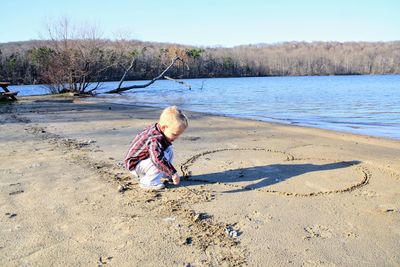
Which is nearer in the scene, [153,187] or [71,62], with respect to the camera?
[153,187]

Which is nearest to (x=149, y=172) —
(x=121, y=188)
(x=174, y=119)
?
(x=121, y=188)

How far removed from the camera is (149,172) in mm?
4520

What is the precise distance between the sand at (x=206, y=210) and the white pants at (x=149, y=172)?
16 cm

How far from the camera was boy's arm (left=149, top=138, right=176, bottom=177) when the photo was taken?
4.38 meters

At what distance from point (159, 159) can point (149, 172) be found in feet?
0.76

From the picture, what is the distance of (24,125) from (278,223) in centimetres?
856

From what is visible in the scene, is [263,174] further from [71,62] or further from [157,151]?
[71,62]

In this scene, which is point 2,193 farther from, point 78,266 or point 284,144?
point 284,144

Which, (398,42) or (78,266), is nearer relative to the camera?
(78,266)

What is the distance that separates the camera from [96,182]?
15.5 ft

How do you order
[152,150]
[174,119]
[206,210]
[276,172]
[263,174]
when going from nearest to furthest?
[206,210] → [174,119] → [152,150] → [263,174] → [276,172]

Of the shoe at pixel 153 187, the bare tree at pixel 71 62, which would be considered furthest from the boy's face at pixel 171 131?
the bare tree at pixel 71 62

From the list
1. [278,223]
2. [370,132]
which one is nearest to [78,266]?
[278,223]

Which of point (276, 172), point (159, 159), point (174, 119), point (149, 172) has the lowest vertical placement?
point (276, 172)
